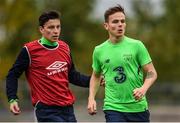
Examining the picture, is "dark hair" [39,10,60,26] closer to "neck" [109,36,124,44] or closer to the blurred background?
"neck" [109,36,124,44]

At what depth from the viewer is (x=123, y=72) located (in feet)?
30.2

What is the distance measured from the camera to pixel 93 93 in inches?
376

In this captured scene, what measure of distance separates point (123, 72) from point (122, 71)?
2 centimetres

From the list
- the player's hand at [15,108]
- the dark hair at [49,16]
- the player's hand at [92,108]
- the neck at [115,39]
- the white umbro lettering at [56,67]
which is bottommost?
the player's hand at [92,108]

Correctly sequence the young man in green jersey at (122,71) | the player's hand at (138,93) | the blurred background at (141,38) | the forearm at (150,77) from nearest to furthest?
the player's hand at (138,93) → the forearm at (150,77) → the young man in green jersey at (122,71) → the blurred background at (141,38)

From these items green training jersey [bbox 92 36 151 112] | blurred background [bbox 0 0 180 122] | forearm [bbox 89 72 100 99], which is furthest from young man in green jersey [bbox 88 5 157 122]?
blurred background [bbox 0 0 180 122]

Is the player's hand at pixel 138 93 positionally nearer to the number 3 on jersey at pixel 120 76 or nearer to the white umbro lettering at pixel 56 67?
the number 3 on jersey at pixel 120 76

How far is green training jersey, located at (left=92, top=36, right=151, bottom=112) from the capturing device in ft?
30.3

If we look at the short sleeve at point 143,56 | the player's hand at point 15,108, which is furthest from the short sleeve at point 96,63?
the player's hand at point 15,108

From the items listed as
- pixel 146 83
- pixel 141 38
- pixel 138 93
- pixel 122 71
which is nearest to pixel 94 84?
pixel 122 71

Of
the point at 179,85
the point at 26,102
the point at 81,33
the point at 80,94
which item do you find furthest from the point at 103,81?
the point at 81,33

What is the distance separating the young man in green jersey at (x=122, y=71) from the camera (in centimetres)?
923

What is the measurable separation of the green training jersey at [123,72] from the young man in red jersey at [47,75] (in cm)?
48

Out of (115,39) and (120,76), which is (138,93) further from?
(115,39)
